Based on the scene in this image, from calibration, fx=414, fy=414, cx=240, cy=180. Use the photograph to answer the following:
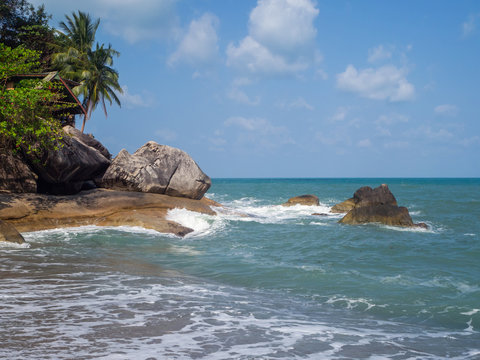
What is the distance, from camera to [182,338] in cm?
467

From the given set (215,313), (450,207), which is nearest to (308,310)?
(215,313)

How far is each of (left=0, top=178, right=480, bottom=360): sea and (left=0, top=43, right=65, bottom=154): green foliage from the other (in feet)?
10.6

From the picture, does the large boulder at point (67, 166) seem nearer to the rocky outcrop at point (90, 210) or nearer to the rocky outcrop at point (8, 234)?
the rocky outcrop at point (90, 210)

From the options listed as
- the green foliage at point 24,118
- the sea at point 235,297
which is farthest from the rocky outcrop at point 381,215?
the green foliage at point 24,118

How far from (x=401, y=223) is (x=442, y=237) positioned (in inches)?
101

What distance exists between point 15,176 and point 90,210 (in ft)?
9.65

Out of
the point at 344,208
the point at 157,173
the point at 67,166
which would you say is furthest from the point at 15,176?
the point at 344,208

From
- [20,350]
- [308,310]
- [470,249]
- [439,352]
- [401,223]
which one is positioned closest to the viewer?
[20,350]

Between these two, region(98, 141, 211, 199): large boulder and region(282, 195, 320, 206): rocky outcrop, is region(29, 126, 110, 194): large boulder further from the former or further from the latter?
region(282, 195, 320, 206): rocky outcrop

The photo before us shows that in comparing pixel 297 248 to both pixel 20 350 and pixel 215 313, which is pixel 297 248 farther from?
pixel 20 350

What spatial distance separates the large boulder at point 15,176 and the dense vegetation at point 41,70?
18.0 inches

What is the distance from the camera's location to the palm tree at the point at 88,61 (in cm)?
3503

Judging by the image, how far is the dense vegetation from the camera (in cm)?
1367

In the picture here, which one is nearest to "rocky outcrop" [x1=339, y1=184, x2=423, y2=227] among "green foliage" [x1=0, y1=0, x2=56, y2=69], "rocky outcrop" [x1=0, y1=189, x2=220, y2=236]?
"rocky outcrop" [x1=0, y1=189, x2=220, y2=236]
